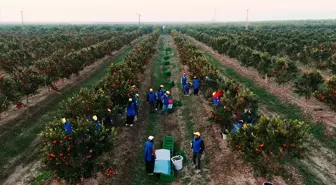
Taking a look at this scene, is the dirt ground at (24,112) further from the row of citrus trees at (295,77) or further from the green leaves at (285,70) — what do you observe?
the green leaves at (285,70)

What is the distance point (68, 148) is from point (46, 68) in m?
19.2

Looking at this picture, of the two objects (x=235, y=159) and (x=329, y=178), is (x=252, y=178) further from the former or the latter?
(x=329, y=178)

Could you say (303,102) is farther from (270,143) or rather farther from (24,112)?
(24,112)

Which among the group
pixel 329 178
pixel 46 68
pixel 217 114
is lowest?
pixel 329 178

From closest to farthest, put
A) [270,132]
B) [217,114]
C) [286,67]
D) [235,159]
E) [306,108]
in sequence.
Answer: [270,132] < [235,159] < [217,114] < [306,108] < [286,67]

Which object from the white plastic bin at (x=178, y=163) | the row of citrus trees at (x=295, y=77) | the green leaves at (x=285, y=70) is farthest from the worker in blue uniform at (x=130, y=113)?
the green leaves at (x=285, y=70)

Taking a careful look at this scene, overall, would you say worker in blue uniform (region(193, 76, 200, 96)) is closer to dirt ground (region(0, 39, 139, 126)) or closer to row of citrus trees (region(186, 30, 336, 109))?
row of citrus trees (region(186, 30, 336, 109))

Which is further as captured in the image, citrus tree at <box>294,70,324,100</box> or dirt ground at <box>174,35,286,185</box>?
citrus tree at <box>294,70,324,100</box>

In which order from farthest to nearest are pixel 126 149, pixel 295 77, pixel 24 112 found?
pixel 295 77 < pixel 24 112 < pixel 126 149

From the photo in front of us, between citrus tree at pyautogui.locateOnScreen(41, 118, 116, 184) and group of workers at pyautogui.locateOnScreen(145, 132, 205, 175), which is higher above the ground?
citrus tree at pyautogui.locateOnScreen(41, 118, 116, 184)

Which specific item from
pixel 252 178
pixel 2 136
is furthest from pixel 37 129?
pixel 252 178

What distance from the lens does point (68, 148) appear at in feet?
34.8

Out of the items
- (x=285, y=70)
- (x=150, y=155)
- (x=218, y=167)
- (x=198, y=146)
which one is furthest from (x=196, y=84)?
(x=150, y=155)

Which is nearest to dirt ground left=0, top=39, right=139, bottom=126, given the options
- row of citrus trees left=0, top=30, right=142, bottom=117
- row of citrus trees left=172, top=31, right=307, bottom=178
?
row of citrus trees left=0, top=30, right=142, bottom=117
